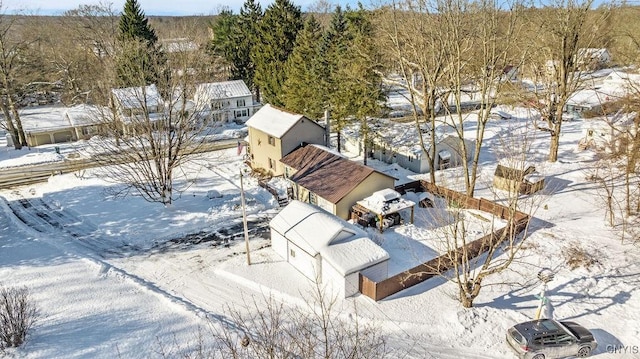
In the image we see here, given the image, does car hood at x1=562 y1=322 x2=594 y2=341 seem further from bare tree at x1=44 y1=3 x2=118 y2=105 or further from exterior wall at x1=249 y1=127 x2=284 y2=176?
bare tree at x1=44 y1=3 x2=118 y2=105

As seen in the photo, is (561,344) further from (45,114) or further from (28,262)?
(45,114)

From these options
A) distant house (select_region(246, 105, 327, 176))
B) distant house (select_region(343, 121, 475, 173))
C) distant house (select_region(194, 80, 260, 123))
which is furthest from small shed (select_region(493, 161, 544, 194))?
distant house (select_region(194, 80, 260, 123))

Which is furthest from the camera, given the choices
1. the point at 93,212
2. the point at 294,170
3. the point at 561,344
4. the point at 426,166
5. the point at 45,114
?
the point at 45,114

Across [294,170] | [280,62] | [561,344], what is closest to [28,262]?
[294,170]

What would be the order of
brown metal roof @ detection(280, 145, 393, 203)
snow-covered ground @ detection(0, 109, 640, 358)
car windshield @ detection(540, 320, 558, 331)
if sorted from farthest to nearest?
1. brown metal roof @ detection(280, 145, 393, 203)
2. snow-covered ground @ detection(0, 109, 640, 358)
3. car windshield @ detection(540, 320, 558, 331)

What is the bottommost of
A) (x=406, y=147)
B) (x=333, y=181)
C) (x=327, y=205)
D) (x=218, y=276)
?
(x=218, y=276)

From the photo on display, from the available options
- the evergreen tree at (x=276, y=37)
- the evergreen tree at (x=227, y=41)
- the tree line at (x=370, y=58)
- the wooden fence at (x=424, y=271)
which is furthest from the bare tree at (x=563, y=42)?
the evergreen tree at (x=227, y=41)

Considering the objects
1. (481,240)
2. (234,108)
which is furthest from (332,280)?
(234,108)

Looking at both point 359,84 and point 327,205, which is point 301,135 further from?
point 327,205
